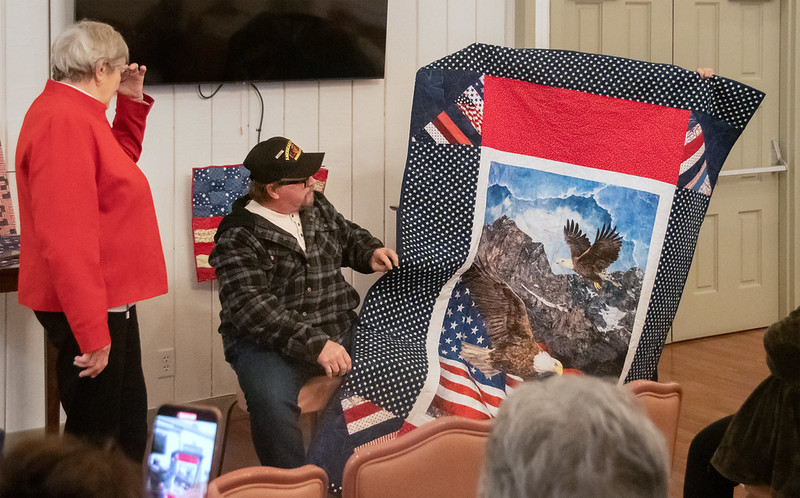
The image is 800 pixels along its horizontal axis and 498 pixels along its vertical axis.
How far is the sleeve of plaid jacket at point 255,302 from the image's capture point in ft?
8.96

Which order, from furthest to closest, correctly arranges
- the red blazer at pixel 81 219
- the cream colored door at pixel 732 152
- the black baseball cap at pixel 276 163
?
1. the cream colored door at pixel 732 152
2. the black baseball cap at pixel 276 163
3. the red blazer at pixel 81 219

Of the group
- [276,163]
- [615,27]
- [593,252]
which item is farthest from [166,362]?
[615,27]

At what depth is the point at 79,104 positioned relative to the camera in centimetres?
239

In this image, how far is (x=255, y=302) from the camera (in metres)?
2.74

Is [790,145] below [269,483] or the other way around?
the other way around

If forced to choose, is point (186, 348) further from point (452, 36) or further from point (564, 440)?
point (564, 440)

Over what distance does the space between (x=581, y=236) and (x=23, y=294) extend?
69.6 inches

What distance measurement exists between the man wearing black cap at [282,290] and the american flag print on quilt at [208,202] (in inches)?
28.6

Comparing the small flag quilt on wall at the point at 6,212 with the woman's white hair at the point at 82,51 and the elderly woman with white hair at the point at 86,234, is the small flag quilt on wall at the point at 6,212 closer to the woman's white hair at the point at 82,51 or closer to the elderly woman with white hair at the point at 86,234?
the elderly woman with white hair at the point at 86,234

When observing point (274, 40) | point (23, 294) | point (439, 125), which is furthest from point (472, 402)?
point (274, 40)

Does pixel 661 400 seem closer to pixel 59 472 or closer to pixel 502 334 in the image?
pixel 502 334

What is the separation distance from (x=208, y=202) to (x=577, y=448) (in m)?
2.95

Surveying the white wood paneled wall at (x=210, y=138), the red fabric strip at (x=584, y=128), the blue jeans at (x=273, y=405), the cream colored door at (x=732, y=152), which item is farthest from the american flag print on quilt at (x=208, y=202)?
the cream colored door at (x=732, y=152)

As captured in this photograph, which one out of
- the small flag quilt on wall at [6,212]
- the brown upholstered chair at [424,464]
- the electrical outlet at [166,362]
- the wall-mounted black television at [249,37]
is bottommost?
the electrical outlet at [166,362]
